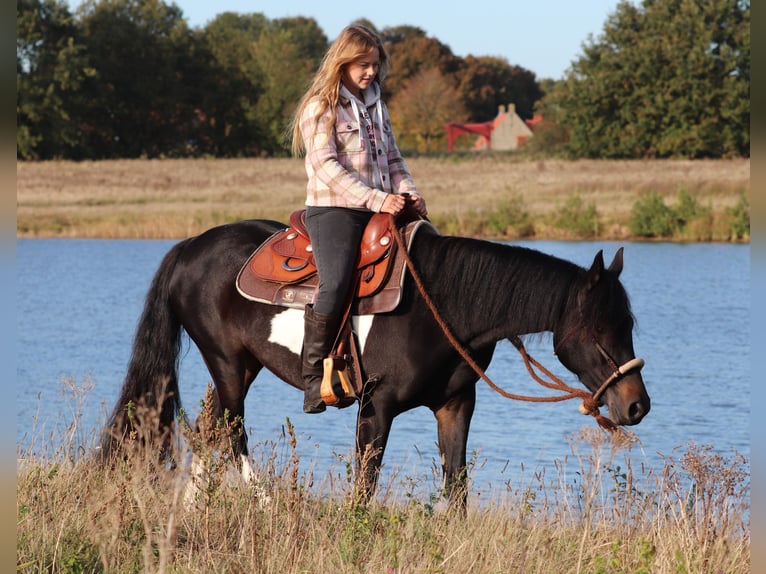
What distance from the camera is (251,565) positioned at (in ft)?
12.9

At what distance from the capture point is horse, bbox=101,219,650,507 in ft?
15.5

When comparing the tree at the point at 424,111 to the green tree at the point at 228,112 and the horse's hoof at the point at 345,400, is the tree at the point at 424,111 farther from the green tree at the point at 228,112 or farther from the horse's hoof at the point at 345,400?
the horse's hoof at the point at 345,400

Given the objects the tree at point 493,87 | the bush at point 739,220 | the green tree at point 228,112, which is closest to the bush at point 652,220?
the bush at point 739,220

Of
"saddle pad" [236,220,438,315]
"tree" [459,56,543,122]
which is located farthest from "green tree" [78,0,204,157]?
"saddle pad" [236,220,438,315]

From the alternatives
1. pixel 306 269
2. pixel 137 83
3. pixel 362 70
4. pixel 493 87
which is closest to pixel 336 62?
pixel 362 70

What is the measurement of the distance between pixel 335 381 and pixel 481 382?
9.06 meters

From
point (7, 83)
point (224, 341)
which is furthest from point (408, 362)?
point (7, 83)

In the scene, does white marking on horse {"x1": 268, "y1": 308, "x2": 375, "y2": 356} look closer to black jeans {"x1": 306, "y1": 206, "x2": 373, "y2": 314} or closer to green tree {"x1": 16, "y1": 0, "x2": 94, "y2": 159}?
black jeans {"x1": 306, "y1": 206, "x2": 373, "y2": 314}

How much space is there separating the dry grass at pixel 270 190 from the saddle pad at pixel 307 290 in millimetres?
23067

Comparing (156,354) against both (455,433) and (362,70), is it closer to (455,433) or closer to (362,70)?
(455,433)

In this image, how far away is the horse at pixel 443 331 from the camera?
4715 mm

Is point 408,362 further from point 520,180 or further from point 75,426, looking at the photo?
point 520,180

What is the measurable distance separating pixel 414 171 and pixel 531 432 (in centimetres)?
3317

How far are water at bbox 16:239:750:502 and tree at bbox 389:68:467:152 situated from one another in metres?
52.7
